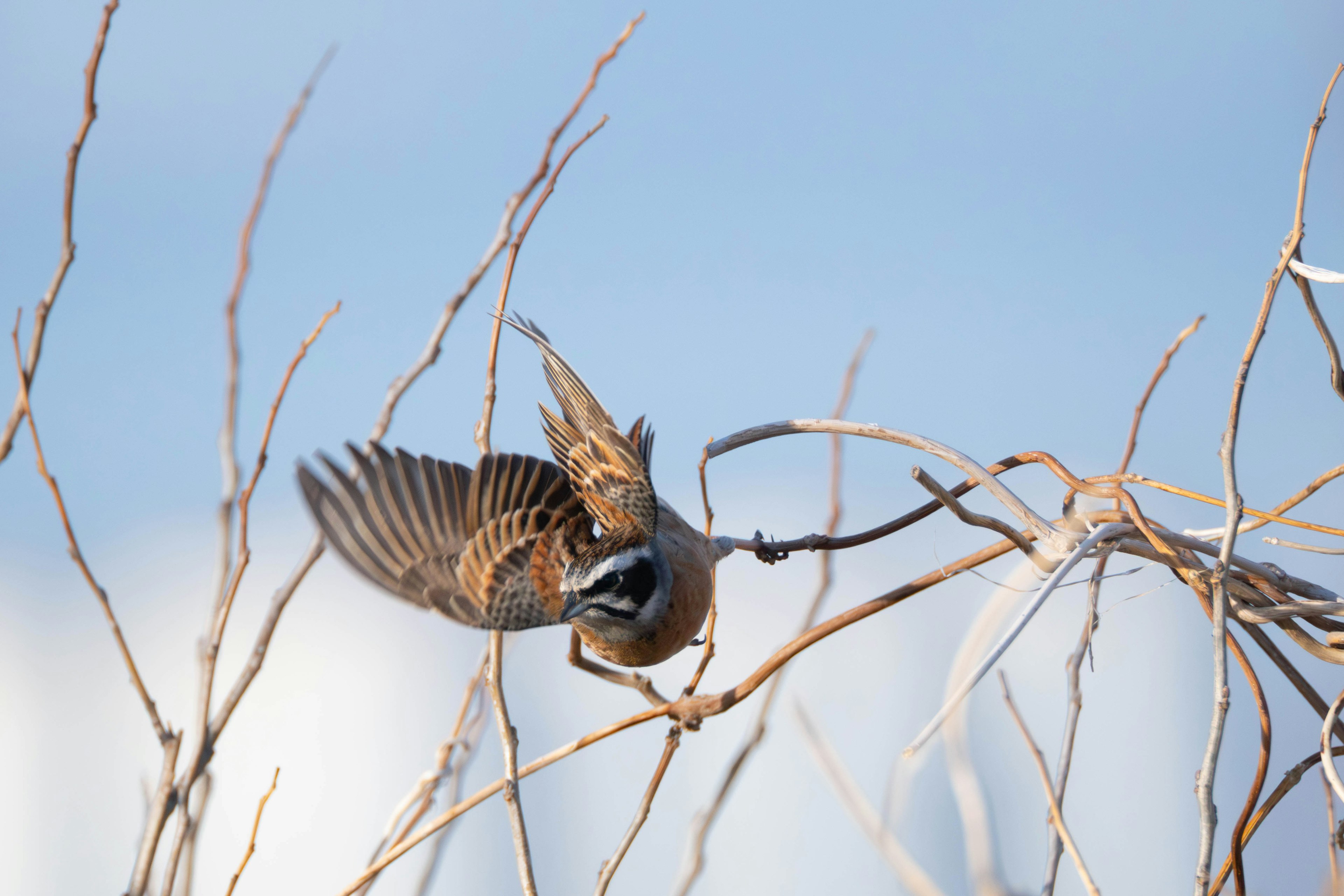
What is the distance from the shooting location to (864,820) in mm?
1227

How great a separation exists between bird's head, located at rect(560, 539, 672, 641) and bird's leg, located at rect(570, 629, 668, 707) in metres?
0.05

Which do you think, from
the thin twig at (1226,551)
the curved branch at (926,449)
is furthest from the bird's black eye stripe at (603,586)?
the thin twig at (1226,551)

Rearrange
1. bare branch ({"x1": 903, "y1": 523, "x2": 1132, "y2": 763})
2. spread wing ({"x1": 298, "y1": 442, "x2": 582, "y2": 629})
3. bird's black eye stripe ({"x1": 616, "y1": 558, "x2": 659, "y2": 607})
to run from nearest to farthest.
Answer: bare branch ({"x1": 903, "y1": 523, "x2": 1132, "y2": 763})
spread wing ({"x1": 298, "y1": 442, "x2": 582, "y2": 629})
bird's black eye stripe ({"x1": 616, "y1": 558, "x2": 659, "y2": 607})

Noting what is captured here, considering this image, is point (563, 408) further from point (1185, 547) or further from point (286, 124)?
point (1185, 547)

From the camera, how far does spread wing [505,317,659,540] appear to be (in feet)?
5.02

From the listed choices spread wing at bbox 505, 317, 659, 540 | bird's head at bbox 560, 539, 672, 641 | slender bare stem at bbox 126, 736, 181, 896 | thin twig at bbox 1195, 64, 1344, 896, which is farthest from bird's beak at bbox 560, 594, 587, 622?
Result: thin twig at bbox 1195, 64, 1344, 896

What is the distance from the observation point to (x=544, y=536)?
1.63 meters

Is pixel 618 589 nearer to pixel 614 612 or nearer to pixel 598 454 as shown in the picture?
pixel 614 612

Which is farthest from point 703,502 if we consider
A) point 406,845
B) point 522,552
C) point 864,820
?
point 406,845

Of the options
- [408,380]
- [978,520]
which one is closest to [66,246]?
[408,380]

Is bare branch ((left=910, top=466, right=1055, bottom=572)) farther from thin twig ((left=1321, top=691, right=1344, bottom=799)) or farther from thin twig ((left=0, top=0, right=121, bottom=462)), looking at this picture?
thin twig ((left=0, top=0, right=121, bottom=462))

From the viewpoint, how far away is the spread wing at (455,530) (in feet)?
4.41

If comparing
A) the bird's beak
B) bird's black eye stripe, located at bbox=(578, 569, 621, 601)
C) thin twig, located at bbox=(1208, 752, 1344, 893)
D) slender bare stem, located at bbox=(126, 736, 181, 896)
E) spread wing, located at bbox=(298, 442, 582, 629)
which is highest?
spread wing, located at bbox=(298, 442, 582, 629)

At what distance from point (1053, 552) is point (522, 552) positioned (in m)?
0.84
